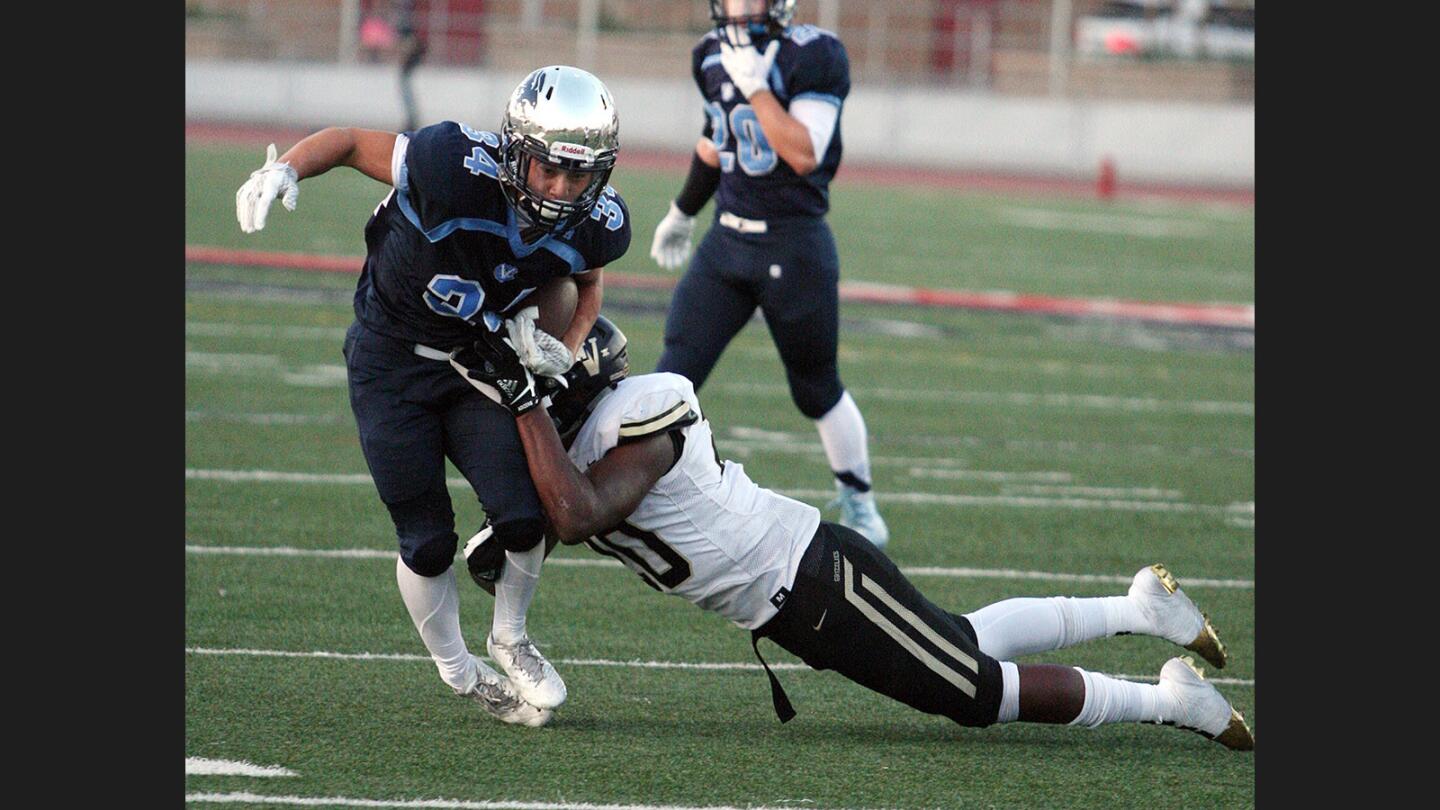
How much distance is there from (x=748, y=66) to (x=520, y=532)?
247cm

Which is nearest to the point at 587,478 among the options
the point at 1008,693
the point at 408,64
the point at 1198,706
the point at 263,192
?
the point at 263,192

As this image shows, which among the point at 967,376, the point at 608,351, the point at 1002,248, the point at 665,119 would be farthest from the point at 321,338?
the point at 665,119

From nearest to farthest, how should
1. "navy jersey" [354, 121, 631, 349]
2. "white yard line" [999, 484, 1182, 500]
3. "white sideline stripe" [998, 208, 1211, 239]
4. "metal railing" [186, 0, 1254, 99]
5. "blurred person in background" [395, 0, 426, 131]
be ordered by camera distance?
"navy jersey" [354, 121, 631, 349] → "white yard line" [999, 484, 1182, 500] → "white sideline stripe" [998, 208, 1211, 239] → "blurred person in background" [395, 0, 426, 131] → "metal railing" [186, 0, 1254, 99]

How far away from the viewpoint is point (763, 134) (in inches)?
240

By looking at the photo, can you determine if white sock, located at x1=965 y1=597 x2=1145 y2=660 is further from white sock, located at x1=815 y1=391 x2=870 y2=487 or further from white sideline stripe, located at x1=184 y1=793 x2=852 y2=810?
white sock, located at x1=815 y1=391 x2=870 y2=487

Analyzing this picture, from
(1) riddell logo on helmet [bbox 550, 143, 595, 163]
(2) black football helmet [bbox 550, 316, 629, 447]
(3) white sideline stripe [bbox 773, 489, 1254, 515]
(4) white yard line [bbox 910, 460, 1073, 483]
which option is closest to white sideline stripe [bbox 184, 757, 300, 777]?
(2) black football helmet [bbox 550, 316, 629, 447]

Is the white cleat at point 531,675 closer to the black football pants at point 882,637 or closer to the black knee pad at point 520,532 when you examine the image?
the black knee pad at point 520,532

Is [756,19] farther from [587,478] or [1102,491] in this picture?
[587,478]

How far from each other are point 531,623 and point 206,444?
265 cm

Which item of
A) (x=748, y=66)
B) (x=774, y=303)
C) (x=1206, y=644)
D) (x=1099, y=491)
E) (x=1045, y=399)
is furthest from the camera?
(x=1045, y=399)

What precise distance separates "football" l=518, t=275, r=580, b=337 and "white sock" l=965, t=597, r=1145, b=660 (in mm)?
1112

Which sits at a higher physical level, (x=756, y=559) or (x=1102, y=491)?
(x=756, y=559)

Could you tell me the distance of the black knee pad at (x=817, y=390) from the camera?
6.22m

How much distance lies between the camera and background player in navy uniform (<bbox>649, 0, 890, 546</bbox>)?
6.01 meters
